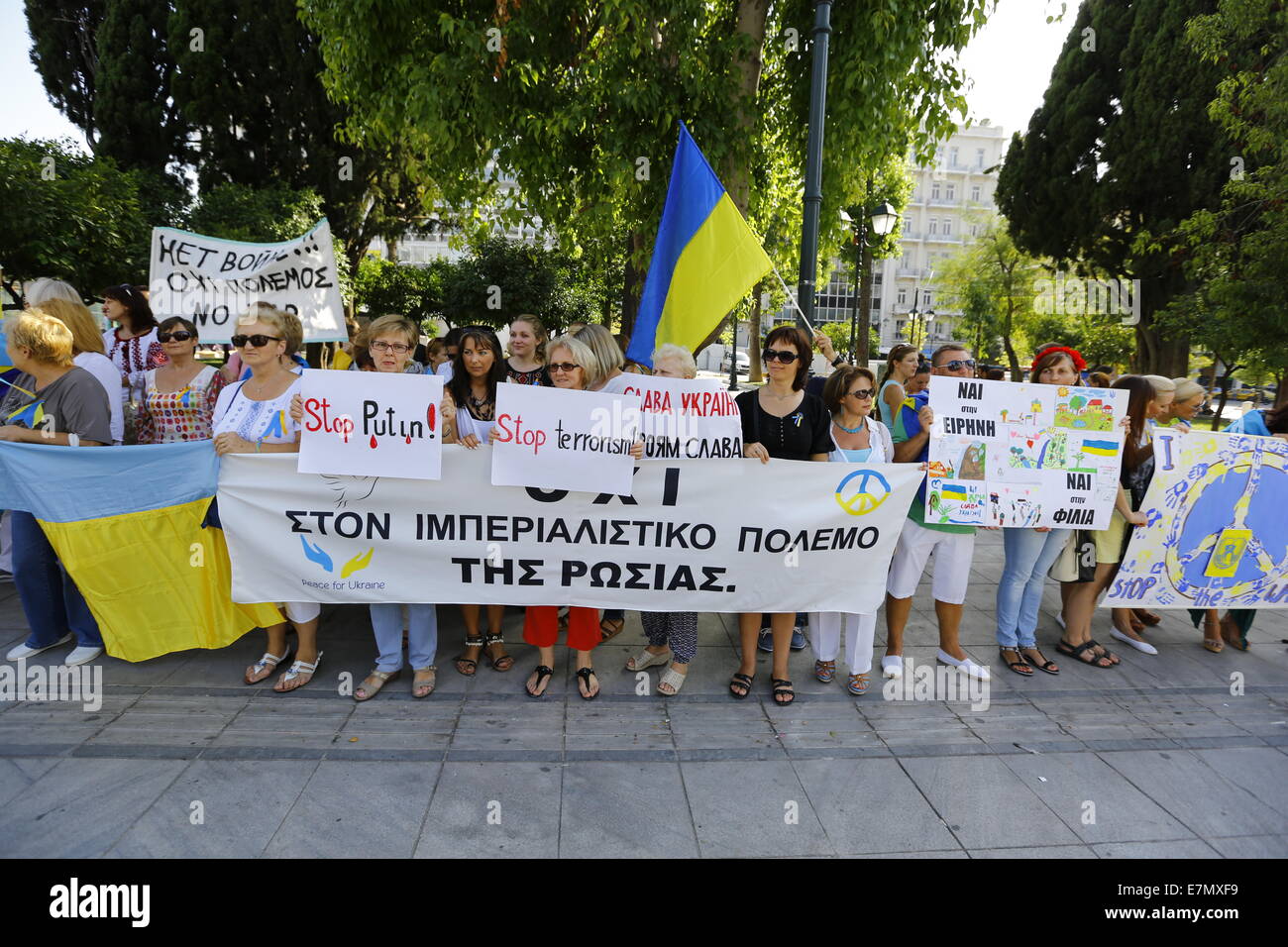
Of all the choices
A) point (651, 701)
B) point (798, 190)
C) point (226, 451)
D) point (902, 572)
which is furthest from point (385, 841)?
point (798, 190)

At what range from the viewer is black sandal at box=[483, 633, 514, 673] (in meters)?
4.13

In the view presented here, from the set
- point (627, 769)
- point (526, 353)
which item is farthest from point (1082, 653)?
point (526, 353)

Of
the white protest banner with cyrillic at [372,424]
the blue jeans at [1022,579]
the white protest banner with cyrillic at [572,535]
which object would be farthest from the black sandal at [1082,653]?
the white protest banner with cyrillic at [372,424]

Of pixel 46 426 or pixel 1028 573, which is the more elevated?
pixel 46 426

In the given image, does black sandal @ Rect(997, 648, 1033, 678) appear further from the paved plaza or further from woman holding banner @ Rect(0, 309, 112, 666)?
woman holding banner @ Rect(0, 309, 112, 666)

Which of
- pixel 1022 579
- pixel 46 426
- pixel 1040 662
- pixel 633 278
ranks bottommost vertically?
pixel 1040 662

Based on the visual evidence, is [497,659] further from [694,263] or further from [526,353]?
[694,263]

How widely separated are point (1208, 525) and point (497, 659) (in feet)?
15.6

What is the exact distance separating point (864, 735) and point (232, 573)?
3.52 meters

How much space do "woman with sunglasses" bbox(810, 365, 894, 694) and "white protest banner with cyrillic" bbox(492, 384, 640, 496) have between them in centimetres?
127

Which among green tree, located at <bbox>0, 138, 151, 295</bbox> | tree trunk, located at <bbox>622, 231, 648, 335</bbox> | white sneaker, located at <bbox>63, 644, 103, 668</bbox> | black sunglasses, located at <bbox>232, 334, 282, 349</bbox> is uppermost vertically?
green tree, located at <bbox>0, 138, 151, 295</bbox>

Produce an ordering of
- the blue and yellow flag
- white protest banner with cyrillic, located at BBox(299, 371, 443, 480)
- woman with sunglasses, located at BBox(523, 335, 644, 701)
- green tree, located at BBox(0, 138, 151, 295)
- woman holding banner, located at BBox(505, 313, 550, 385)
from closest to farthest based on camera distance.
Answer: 1. white protest banner with cyrillic, located at BBox(299, 371, 443, 480)
2. the blue and yellow flag
3. woman with sunglasses, located at BBox(523, 335, 644, 701)
4. woman holding banner, located at BBox(505, 313, 550, 385)
5. green tree, located at BBox(0, 138, 151, 295)

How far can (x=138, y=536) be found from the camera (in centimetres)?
377

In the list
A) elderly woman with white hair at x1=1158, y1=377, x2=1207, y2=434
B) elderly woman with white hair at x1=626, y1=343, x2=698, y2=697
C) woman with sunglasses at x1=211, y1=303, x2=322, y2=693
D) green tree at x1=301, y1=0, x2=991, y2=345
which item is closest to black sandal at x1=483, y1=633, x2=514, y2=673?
elderly woman with white hair at x1=626, y1=343, x2=698, y2=697
